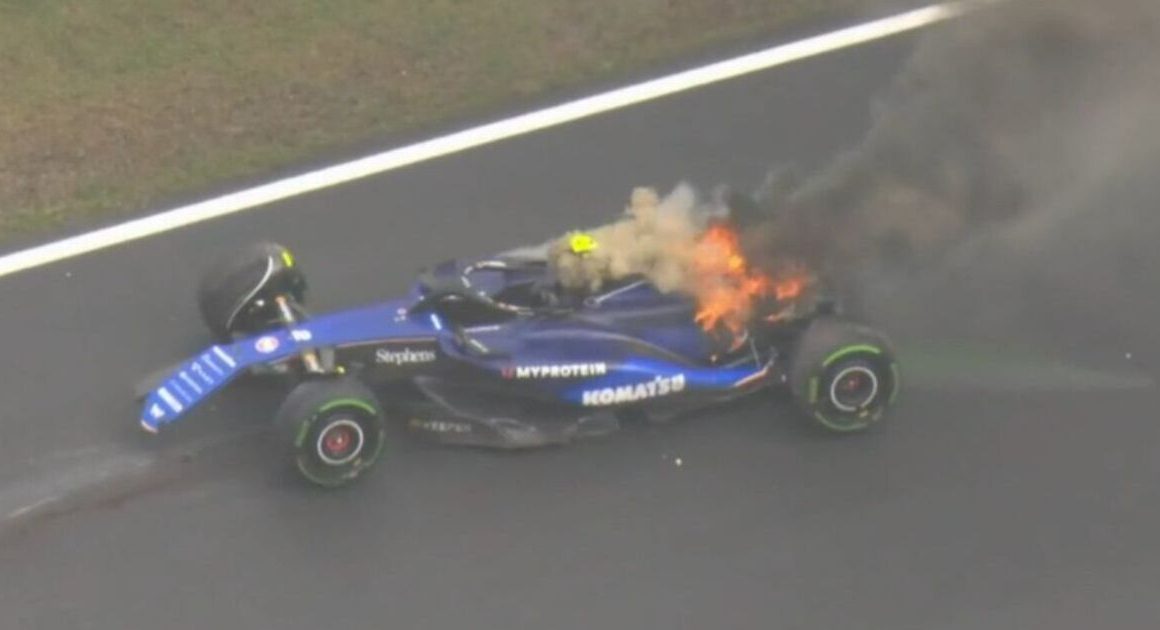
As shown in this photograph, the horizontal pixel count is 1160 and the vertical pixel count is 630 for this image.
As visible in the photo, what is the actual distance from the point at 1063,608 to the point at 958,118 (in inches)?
48.7

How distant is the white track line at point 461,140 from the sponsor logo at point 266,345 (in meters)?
1.33

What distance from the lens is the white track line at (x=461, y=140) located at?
6.01 meters

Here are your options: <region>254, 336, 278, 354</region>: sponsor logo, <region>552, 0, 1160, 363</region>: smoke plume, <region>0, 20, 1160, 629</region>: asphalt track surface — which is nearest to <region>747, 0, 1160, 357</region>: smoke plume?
<region>552, 0, 1160, 363</region>: smoke plume

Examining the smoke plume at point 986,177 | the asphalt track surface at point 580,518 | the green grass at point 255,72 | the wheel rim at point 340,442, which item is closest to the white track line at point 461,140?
the green grass at point 255,72

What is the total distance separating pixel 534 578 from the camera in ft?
15.5

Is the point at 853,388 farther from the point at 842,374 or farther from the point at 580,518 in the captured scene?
the point at 580,518

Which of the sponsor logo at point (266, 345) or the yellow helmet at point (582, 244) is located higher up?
the yellow helmet at point (582, 244)

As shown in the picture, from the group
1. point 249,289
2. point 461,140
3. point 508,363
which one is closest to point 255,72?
point 461,140

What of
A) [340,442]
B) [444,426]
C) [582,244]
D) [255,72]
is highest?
[255,72]

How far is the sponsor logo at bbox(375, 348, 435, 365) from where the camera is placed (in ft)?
16.0

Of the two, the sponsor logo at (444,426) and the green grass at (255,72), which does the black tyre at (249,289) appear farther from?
the green grass at (255,72)

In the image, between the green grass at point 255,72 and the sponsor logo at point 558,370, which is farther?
the green grass at point 255,72

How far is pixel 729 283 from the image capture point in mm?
4973

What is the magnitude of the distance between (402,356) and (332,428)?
269 millimetres
